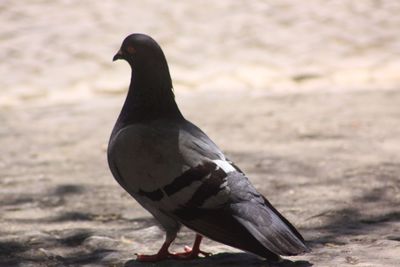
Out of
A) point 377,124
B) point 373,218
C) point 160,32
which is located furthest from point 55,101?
point 373,218

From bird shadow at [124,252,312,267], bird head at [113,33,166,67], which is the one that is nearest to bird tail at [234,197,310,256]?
bird shadow at [124,252,312,267]

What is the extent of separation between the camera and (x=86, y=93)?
10297 millimetres

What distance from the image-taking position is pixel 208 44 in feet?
37.7

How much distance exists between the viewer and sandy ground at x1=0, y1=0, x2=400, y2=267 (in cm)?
520

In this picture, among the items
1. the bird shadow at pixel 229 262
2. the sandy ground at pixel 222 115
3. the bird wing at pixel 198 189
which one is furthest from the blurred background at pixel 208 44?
the bird wing at pixel 198 189

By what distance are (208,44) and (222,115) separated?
2.59 meters

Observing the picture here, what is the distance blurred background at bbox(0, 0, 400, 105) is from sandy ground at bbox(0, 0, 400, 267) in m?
0.02

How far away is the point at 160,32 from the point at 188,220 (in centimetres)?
755

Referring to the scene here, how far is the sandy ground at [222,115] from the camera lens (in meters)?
5.20

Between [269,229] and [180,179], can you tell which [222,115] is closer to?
[180,179]

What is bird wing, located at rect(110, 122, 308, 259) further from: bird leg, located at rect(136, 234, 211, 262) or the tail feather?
bird leg, located at rect(136, 234, 211, 262)

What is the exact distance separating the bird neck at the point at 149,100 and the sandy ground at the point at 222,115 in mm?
668

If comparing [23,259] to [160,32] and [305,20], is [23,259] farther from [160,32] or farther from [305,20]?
[305,20]

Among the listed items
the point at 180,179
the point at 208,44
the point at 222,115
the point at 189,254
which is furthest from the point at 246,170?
the point at 208,44
